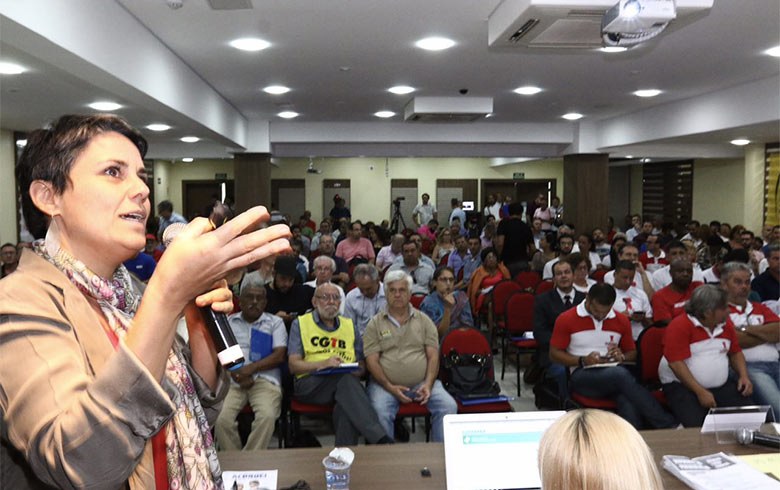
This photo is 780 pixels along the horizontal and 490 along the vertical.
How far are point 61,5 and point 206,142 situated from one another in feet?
33.1

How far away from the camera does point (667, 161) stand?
650 inches

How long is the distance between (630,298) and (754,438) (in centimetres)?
324

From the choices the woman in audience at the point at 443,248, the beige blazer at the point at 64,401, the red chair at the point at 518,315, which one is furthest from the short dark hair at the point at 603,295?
the woman in audience at the point at 443,248

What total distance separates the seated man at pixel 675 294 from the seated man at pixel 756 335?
0.66 metres

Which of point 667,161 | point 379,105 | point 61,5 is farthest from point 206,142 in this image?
point 667,161

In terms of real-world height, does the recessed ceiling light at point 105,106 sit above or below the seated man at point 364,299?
above

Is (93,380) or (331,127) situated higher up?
(331,127)

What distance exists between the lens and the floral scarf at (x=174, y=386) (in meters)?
0.86

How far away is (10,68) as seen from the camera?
513 centimetres

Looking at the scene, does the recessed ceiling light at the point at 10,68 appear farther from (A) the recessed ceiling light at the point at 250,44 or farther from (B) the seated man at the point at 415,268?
(B) the seated man at the point at 415,268

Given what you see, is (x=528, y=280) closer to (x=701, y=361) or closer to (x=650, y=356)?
(x=650, y=356)

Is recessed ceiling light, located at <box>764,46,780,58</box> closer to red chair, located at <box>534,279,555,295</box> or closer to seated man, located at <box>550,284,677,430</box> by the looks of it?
red chair, located at <box>534,279,555,295</box>

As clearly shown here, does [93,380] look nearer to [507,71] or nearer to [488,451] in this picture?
[488,451]

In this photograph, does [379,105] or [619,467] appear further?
[379,105]
